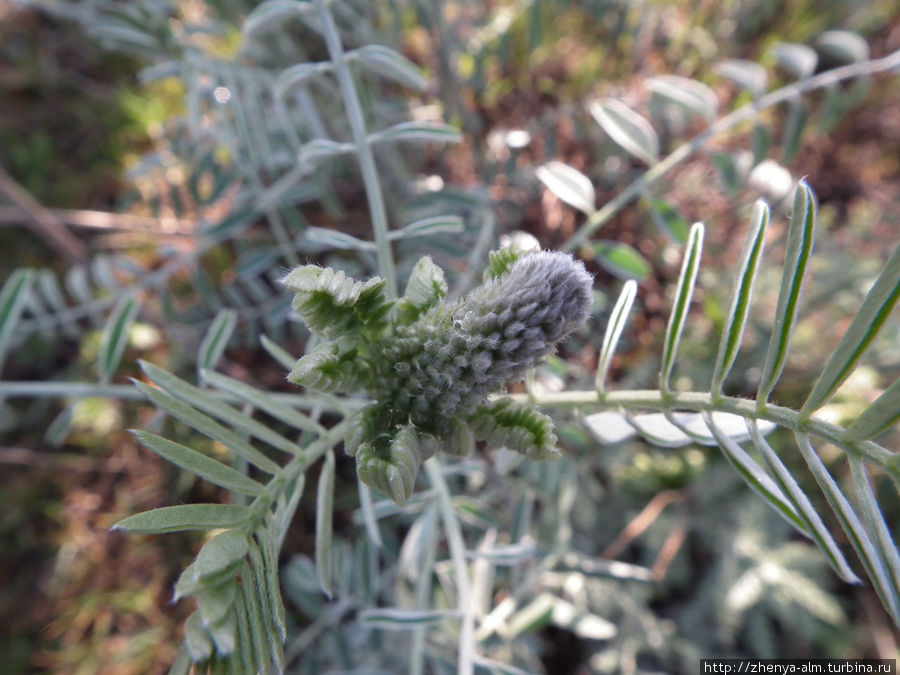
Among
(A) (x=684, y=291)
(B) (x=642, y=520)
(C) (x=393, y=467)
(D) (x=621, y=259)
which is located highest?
(A) (x=684, y=291)

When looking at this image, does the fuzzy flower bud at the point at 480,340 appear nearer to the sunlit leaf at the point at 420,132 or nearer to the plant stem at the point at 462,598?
the plant stem at the point at 462,598

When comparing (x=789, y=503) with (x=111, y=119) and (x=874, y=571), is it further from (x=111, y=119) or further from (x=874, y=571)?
(x=111, y=119)

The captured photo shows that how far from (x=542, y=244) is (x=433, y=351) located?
1.50 m

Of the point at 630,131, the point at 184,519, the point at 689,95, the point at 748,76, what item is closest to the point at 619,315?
the point at 184,519

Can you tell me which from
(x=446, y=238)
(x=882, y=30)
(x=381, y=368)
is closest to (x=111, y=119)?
(x=446, y=238)

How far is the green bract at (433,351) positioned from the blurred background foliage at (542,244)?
875mm

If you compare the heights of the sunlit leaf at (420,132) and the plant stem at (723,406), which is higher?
the sunlit leaf at (420,132)

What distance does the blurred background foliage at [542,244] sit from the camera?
A: 1.98 metres

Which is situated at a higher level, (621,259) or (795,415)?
(795,415)

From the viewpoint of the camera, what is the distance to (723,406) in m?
0.74

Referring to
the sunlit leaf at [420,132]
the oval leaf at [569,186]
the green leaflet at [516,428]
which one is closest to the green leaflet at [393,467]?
the green leaflet at [516,428]

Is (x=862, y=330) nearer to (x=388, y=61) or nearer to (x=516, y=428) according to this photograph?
(x=516, y=428)

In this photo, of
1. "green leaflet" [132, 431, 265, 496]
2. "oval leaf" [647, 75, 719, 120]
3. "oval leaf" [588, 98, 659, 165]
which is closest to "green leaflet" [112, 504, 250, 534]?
"green leaflet" [132, 431, 265, 496]

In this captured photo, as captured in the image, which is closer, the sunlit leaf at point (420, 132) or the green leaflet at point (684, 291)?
the green leaflet at point (684, 291)
